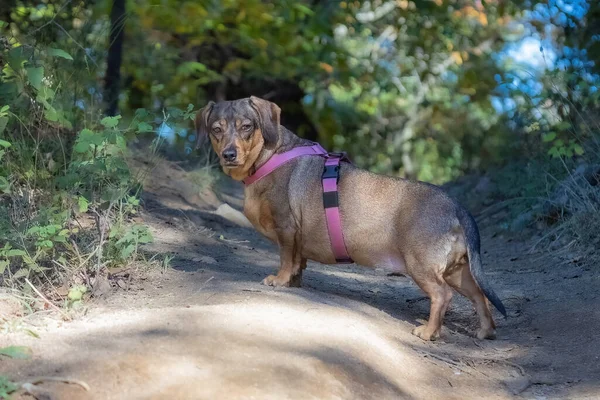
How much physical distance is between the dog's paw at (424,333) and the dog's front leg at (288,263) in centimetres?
90

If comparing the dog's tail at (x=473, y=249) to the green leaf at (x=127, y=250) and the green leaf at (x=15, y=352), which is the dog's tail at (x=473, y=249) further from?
the green leaf at (x=15, y=352)

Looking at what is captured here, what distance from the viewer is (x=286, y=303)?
5020 millimetres

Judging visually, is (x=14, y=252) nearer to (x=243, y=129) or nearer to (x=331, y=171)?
(x=243, y=129)

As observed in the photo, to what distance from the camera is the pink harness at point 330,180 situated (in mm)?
5730

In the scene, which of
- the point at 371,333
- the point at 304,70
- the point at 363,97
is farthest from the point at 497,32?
the point at 371,333

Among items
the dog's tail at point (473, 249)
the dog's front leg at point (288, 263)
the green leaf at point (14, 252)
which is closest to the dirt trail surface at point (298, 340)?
the dog's front leg at point (288, 263)

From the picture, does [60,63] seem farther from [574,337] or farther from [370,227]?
[574,337]

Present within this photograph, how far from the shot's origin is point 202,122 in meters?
6.09

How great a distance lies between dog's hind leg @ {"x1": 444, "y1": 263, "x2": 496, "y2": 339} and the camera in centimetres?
566

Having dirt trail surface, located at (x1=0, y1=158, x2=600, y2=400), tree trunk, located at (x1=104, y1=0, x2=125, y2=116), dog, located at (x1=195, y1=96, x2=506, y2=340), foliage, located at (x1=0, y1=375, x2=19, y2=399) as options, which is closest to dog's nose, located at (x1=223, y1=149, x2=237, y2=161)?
dog, located at (x1=195, y1=96, x2=506, y2=340)

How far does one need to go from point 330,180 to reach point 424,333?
3.87 feet

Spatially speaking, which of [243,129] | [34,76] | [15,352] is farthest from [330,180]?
[15,352]

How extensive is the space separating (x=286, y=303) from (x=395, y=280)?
2.53 metres

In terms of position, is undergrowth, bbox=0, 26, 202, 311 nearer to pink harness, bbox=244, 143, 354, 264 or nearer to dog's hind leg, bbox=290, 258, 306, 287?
pink harness, bbox=244, 143, 354, 264
